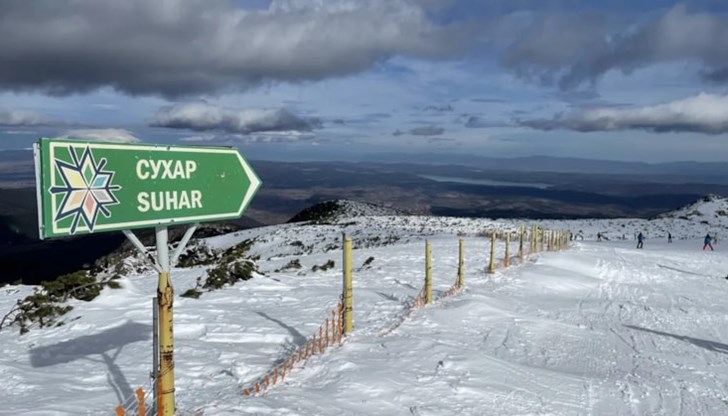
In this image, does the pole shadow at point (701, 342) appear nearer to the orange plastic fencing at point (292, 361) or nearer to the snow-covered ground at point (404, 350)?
the snow-covered ground at point (404, 350)

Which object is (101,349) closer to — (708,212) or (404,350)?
(404,350)

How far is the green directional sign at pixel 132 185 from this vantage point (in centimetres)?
328

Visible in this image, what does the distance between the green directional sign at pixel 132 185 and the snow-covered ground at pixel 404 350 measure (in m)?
2.17

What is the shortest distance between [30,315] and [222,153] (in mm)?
8579

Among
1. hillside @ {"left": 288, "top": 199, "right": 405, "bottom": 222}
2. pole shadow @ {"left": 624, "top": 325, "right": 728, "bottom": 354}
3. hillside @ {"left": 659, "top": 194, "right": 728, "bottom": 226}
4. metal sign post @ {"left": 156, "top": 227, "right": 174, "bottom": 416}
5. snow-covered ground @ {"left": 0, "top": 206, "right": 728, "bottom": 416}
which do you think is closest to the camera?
metal sign post @ {"left": 156, "top": 227, "right": 174, "bottom": 416}

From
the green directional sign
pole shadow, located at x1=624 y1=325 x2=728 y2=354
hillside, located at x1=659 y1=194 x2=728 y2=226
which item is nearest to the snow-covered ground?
pole shadow, located at x1=624 y1=325 x2=728 y2=354

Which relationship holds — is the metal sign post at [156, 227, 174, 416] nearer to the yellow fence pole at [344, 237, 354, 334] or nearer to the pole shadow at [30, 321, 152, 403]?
the pole shadow at [30, 321, 152, 403]

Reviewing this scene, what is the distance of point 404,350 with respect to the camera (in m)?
8.04

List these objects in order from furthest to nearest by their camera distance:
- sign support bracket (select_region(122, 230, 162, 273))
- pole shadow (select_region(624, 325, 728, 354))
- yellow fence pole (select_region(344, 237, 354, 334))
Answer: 1. pole shadow (select_region(624, 325, 728, 354))
2. yellow fence pole (select_region(344, 237, 354, 334))
3. sign support bracket (select_region(122, 230, 162, 273))

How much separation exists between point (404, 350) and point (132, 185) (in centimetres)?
544

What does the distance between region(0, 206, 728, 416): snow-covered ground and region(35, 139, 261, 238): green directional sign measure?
2166 millimetres

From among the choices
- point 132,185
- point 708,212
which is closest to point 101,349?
point 132,185

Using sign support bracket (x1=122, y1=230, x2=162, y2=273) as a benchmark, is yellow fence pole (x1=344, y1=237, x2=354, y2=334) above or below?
below

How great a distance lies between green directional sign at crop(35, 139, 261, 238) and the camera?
10.8ft
